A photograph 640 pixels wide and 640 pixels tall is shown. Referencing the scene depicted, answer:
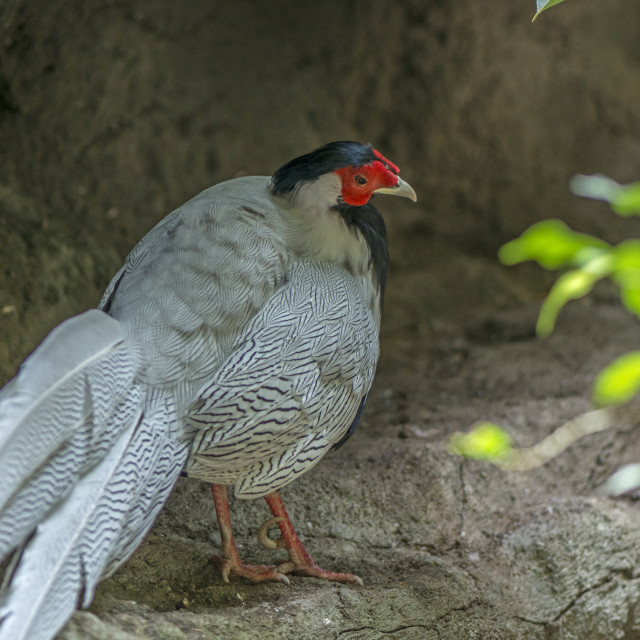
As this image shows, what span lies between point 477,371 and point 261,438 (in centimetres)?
223

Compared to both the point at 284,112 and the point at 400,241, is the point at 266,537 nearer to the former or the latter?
the point at 284,112

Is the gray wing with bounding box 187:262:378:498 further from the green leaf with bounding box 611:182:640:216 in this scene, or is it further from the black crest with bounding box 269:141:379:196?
the green leaf with bounding box 611:182:640:216

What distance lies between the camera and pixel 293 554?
284 centimetres

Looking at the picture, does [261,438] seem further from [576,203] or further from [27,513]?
[576,203]

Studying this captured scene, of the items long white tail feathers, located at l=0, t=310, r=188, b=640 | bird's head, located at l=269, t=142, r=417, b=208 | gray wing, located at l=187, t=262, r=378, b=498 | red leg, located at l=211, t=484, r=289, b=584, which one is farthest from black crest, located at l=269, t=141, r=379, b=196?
red leg, located at l=211, t=484, r=289, b=584

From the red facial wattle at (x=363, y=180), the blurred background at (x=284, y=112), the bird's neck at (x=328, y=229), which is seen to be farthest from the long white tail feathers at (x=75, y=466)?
the blurred background at (x=284, y=112)

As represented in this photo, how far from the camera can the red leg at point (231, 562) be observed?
2697mm

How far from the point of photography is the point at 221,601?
2.59m

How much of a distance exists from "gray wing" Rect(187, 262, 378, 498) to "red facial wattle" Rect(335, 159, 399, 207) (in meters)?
0.28

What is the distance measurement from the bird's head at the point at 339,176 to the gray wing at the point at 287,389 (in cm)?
27

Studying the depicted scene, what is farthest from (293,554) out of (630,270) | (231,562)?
(630,270)

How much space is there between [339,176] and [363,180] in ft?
0.28

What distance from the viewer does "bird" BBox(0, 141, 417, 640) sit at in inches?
73.4

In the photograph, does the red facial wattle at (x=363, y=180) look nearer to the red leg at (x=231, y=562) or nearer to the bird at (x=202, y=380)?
the bird at (x=202, y=380)
